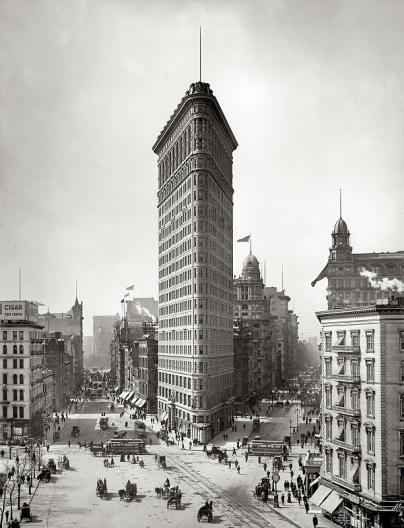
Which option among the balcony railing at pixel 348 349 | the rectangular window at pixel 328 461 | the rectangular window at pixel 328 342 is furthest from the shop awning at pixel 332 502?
the rectangular window at pixel 328 342

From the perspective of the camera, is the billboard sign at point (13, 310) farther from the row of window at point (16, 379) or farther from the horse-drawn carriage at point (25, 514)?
the horse-drawn carriage at point (25, 514)

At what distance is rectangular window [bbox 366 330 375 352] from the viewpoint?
5034 cm

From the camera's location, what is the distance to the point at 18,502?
55.8 metres

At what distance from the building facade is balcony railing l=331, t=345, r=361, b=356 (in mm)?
81

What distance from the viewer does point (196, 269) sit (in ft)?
346

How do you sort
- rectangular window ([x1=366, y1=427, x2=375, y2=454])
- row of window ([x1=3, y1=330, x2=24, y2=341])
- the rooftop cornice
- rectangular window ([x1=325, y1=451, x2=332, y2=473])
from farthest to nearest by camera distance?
1. the rooftop cornice
2. row of window ([x1=3, y1=330, x2=24, y2=341])
3. rectangular window ([x1=325, y1=451, x2=332, y2=473])
4. rectangular window ([x1=366, y1=427, x2=375, y2=454])

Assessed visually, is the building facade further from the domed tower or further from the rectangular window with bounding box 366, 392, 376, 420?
the domed tower

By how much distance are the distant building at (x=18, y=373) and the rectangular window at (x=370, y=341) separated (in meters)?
62.1

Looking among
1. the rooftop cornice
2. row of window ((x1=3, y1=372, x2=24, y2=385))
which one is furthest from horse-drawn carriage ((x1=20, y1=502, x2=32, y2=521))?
the rooftop cornice

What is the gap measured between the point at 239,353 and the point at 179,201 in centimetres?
4548

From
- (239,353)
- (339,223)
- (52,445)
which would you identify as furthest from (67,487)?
(339,223)

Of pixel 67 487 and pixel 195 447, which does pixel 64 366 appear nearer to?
pixel 195 447

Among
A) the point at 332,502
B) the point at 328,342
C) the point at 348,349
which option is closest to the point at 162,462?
the point at 332,502

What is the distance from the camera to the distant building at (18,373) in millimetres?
97688
